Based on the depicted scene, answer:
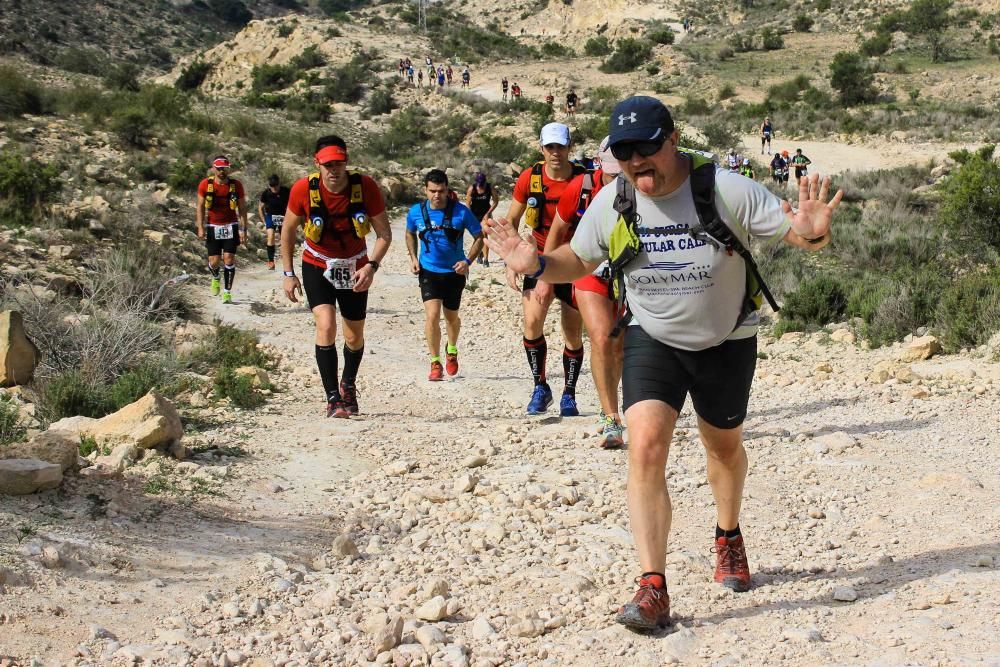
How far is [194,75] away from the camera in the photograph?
187ft

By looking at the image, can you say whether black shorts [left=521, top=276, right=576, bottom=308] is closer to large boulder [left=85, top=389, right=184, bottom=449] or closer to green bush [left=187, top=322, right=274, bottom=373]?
large boulder [left=85, top=389, right=184, bottom=449]

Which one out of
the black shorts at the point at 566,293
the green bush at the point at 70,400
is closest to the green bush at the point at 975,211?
the black shorts at the point at 566,293

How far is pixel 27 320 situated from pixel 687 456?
5728 millimetres

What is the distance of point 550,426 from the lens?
7.15m

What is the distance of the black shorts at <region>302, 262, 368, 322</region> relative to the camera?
23.2 ft

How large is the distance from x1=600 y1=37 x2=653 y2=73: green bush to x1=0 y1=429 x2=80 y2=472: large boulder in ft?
172

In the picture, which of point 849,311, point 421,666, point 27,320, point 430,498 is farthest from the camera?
point 849,311

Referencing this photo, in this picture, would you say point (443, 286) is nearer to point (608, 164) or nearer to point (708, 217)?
point (608, 164)

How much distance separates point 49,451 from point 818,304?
8.04 meters

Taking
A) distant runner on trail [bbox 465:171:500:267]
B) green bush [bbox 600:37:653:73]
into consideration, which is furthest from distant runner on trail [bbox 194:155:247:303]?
green bush [bbox 600:37:653:73]

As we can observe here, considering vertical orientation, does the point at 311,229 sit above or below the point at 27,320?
above

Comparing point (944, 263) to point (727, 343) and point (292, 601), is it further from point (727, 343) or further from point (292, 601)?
point (292, 601)

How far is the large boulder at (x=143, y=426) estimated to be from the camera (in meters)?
5.67

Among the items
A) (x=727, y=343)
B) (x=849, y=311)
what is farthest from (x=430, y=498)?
(x=849, y=311)
